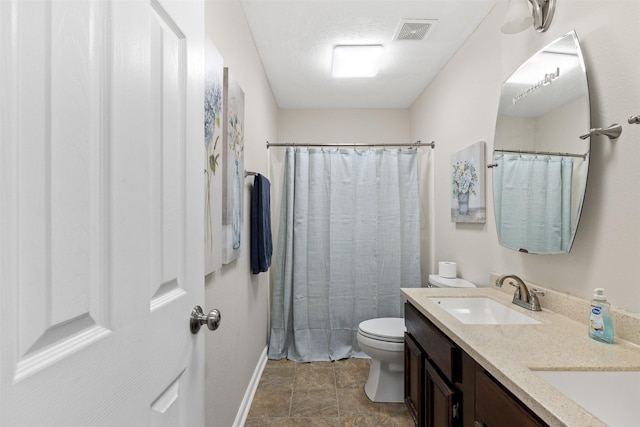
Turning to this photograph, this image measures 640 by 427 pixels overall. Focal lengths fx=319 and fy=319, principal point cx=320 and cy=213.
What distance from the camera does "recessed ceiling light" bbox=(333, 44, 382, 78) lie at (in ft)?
7.27

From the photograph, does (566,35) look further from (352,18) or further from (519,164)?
(352,18)

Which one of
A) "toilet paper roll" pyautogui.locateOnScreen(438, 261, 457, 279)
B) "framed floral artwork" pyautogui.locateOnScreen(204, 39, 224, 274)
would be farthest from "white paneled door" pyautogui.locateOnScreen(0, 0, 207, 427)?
"toilet paper roll" pyautogui.locateOnScreen(438, 261, 457, 279)

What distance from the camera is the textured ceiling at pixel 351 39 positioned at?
182 cm

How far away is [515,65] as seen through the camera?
5.36 ft

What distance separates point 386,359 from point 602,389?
1.32 m

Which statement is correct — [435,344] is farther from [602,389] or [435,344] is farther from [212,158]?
[212,158]

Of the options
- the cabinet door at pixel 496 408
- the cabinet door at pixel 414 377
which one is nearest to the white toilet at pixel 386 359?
the cabinet door at pixel 414 377

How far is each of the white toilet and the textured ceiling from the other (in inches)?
64.1

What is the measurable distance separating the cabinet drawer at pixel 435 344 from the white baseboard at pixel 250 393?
1059 millimetres

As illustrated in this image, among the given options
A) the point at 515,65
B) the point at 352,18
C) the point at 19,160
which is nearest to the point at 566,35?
the point at 515,65

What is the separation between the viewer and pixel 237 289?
1748 mm

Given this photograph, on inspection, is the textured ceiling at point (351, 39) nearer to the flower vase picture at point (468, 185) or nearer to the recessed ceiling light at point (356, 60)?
the recessed ceiling light at point (356, 60)

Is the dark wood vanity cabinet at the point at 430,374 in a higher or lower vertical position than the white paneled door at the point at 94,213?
lower

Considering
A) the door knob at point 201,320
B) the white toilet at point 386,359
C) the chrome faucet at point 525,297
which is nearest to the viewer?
the door knob at point 201,320
